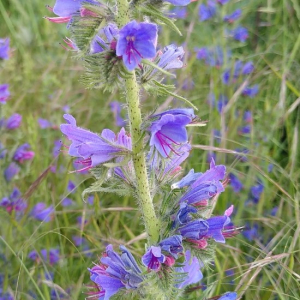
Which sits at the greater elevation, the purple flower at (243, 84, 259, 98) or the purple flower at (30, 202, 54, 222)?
the purple flower at (243, 84, 259, 98)

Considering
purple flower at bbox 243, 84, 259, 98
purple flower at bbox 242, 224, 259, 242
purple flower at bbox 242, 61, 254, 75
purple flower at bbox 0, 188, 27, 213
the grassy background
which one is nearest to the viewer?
the grassy background

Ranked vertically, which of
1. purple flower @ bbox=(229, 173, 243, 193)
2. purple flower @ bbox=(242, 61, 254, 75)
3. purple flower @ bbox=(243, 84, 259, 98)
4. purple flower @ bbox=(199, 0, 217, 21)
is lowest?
purple flower @ bbox=(229, 173, 243, 193)

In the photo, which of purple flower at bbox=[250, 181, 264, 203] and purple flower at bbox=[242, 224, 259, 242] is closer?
purple flower at bbox=[242, 224, 259, 242]

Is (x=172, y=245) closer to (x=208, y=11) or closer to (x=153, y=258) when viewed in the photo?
(x=153, y=258)

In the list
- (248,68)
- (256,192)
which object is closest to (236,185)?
(256,192)

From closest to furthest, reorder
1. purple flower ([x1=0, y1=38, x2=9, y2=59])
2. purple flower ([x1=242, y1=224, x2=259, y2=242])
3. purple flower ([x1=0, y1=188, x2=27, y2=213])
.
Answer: purple flower ([x1=242, y1=224, x2=259, y2=242]), purple flower ([x1=0, y1=188, x2=27, y2=213]), purple flower ([x1=0, y1=38, x2=9, y2=59])

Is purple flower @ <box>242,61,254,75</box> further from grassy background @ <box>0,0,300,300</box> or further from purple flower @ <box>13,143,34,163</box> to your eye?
purple flower @ <box>13,143,34,163</box>

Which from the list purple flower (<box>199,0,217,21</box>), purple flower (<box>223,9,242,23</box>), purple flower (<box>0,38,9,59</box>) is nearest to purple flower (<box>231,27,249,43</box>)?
purple flower (<box>223,9,242,23</box>)
